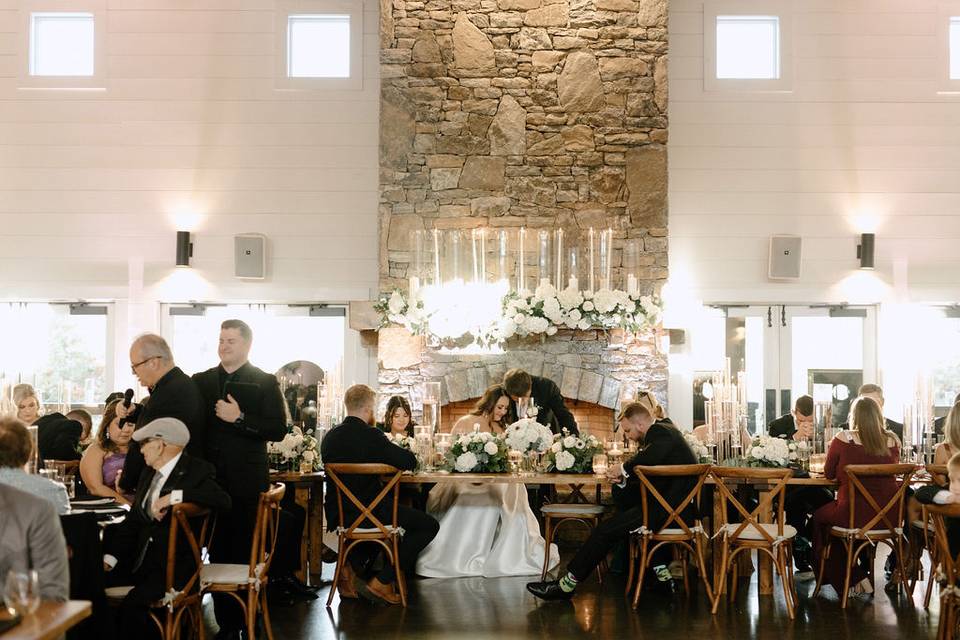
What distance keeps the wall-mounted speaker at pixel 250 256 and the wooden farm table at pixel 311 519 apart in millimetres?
4080

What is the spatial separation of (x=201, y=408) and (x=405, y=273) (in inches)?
207

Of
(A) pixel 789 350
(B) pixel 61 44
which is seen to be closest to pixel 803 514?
(A) pixel 789 350

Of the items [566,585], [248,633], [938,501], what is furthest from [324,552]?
[938,501]

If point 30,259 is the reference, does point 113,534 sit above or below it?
below

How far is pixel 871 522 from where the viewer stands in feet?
22.3

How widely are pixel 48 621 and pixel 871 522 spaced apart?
17.0ft

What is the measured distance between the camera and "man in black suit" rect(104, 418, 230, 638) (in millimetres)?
4945

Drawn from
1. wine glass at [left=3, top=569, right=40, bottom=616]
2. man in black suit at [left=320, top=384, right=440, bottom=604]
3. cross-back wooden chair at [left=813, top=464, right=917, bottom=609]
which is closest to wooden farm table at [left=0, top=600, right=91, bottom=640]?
wine glass at [left=3, top=569, right=40, bottom=616]

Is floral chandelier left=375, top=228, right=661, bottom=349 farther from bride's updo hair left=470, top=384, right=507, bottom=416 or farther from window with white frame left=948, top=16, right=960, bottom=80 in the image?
window with white frame left=948, top=16, right=960, bottom=80

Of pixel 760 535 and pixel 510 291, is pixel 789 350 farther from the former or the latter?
pixel 760 535

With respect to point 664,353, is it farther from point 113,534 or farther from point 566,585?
point 113,534

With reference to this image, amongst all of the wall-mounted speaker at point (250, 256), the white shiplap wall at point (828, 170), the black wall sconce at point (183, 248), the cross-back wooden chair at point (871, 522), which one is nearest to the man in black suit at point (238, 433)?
the cross-back wooden chair at point (871, 522)

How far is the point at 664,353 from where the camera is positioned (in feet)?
34.6

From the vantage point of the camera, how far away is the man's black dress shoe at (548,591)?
22.3 feet
